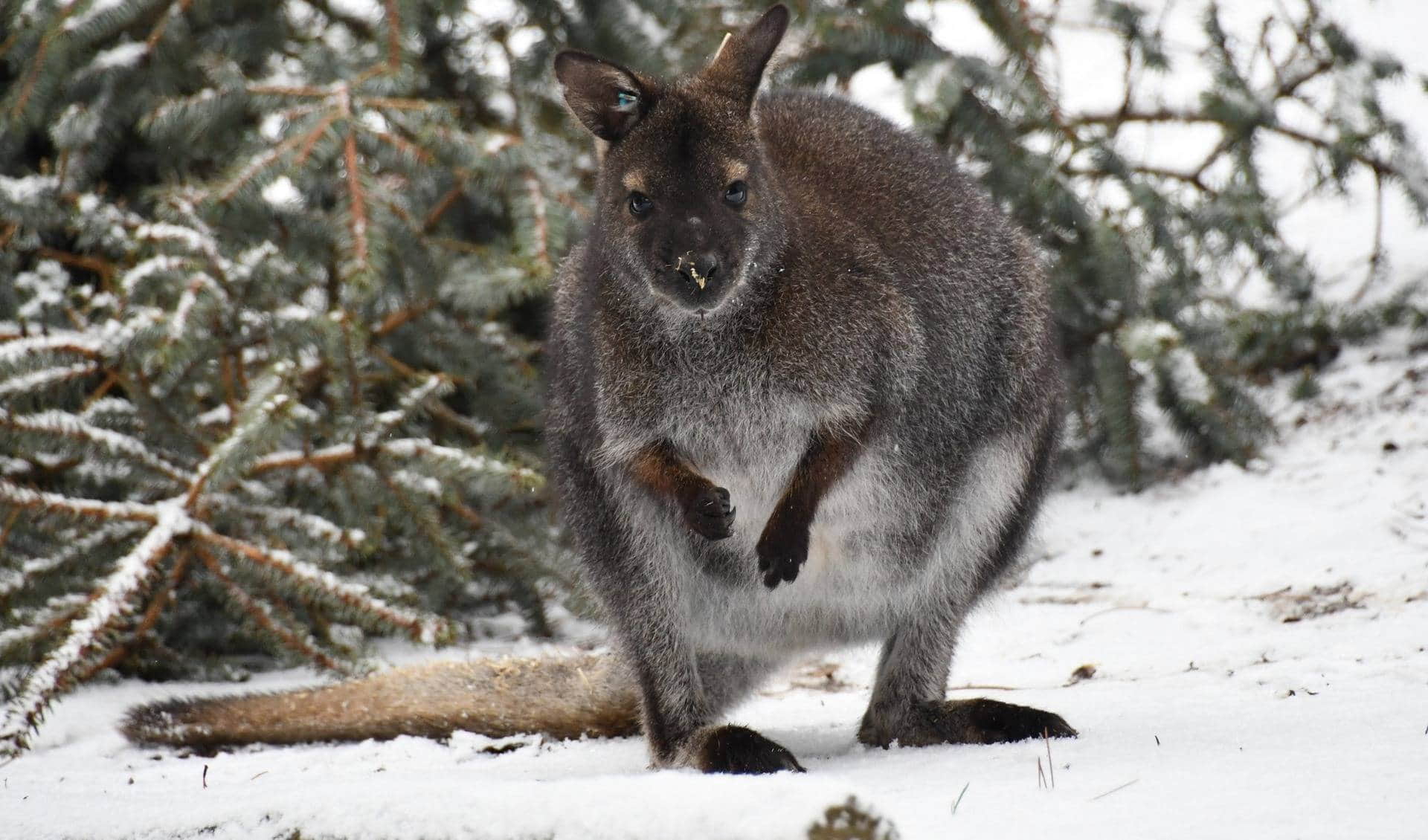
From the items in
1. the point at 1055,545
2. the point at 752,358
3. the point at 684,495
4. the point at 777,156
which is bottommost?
the point at 1055,545

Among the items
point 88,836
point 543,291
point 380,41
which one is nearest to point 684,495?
point 88,836

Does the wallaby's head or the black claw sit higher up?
the wallaby's head

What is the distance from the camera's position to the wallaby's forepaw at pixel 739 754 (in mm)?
2416

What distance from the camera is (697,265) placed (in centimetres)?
242

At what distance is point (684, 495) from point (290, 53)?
297 cm

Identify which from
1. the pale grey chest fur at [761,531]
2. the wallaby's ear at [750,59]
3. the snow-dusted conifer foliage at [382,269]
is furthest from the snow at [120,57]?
the pale grey chest fur at [761,531]

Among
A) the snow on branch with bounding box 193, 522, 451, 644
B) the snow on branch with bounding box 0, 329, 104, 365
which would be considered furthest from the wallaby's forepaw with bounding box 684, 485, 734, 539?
the snow on branch with bounding box 0, 329, 104, 365

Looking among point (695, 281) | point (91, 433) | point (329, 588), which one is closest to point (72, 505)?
point (91, 433)

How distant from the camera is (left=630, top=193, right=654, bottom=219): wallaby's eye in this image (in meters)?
2.56

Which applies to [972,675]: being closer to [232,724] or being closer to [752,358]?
[752,358]

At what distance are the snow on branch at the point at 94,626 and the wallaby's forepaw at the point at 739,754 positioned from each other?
4.82 ft

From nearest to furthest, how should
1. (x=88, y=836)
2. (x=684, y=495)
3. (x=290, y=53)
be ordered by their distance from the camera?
1. (x=88, y=836)
2. (x=684, y=495)
3. (x=290, y=53)

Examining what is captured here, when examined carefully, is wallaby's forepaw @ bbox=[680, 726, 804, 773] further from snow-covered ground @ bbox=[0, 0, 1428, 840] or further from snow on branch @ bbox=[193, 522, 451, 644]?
snow on branch @ bbox=[193, 522, 451, 644]

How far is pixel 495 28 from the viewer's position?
14.8ft
